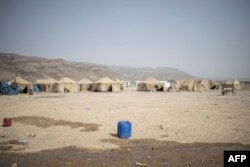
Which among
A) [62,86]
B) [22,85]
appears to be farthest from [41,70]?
[22,85]

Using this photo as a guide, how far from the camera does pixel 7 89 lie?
4288cm

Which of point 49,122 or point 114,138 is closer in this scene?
point 114,138

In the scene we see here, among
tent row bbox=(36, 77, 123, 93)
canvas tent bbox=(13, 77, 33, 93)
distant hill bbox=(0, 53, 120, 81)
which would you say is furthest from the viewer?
distant hill bbox=(0, 53, 120, 81)

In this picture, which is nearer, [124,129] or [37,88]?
[124,129]

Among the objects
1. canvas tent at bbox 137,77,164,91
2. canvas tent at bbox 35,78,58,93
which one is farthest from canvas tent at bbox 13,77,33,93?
canvas tent at bbox 137,77,164,91

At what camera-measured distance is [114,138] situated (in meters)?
11.2

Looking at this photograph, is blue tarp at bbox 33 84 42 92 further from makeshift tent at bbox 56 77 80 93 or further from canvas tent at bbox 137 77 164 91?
canvas tent at bbox 137 77 164 91

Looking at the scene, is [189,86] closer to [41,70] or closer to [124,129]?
[124,129]

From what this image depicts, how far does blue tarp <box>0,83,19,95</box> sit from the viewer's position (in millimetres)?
42781

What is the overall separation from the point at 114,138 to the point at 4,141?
4491mm

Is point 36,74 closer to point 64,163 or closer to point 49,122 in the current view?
point 49,122

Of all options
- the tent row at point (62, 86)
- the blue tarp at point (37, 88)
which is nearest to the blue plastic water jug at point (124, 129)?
the tent row at point (62, 86)

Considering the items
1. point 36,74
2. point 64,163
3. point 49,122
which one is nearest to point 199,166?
point 64,163

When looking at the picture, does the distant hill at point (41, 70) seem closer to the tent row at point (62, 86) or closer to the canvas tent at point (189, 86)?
the tent row at point (62, 86)
